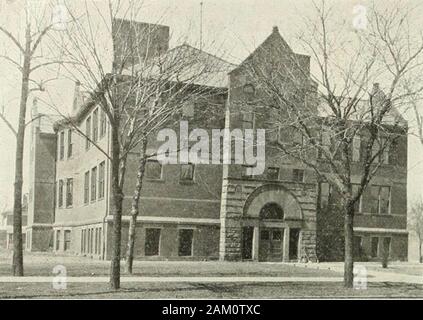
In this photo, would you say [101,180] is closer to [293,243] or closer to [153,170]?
[153,170]

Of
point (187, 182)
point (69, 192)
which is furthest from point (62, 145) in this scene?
point (187, 182)

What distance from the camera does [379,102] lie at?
19234 millimetres

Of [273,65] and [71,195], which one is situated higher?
[273,65]

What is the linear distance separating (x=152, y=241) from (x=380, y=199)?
1728 cm

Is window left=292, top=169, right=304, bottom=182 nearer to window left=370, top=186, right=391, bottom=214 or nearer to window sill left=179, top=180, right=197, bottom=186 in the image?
window sill left=179, top=180, right=197, bottom=186

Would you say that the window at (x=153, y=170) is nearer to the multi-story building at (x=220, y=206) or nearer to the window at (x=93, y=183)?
the multi-story building at (x=220, y=206)

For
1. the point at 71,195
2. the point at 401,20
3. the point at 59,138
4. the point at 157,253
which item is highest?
the point at 401,20

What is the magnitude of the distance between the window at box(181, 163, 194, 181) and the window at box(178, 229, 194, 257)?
2.98 meters

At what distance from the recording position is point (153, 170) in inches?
1256

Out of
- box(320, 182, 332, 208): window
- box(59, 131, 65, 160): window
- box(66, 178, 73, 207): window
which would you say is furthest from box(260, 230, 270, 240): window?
box(59, 131, 65, 160): window
